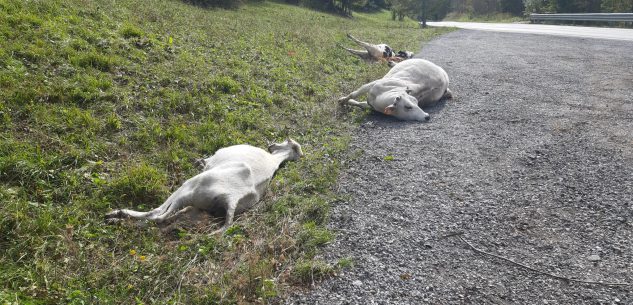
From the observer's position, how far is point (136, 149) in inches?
230

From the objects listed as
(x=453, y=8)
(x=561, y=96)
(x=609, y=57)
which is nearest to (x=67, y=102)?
(x=561, y=96)

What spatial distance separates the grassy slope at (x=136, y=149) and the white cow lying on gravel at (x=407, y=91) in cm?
60

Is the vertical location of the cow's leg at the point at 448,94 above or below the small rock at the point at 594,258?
above

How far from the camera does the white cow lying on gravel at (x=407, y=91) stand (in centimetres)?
856

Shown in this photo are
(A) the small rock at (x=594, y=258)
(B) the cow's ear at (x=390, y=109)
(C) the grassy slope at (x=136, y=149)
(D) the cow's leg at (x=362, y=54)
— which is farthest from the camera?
(D) the cow's leg at (x=362, y=54)

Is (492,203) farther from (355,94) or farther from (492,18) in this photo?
(492,18)

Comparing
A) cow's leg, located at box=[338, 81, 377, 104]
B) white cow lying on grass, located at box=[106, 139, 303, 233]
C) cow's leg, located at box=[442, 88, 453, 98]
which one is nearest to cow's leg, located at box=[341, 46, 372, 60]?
cow's leg, located at box=[442, 88, 453, 98]

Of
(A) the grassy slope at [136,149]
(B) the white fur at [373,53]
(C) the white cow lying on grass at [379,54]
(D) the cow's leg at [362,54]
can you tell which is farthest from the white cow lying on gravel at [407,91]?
(D) the cow's leg at [362,54]

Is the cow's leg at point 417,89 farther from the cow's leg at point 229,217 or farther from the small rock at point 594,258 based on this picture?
the cow's leg at point 229,217

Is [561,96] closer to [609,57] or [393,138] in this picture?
→ [393,138]

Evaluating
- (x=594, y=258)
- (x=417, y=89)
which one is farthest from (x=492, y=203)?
(x=417, y=89)

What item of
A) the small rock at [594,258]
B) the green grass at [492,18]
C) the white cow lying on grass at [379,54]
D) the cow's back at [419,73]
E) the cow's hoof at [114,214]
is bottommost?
the small rock at [594,258]

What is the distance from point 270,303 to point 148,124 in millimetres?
3728

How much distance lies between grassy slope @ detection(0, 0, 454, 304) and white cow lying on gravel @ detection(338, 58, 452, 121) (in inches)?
23.7
